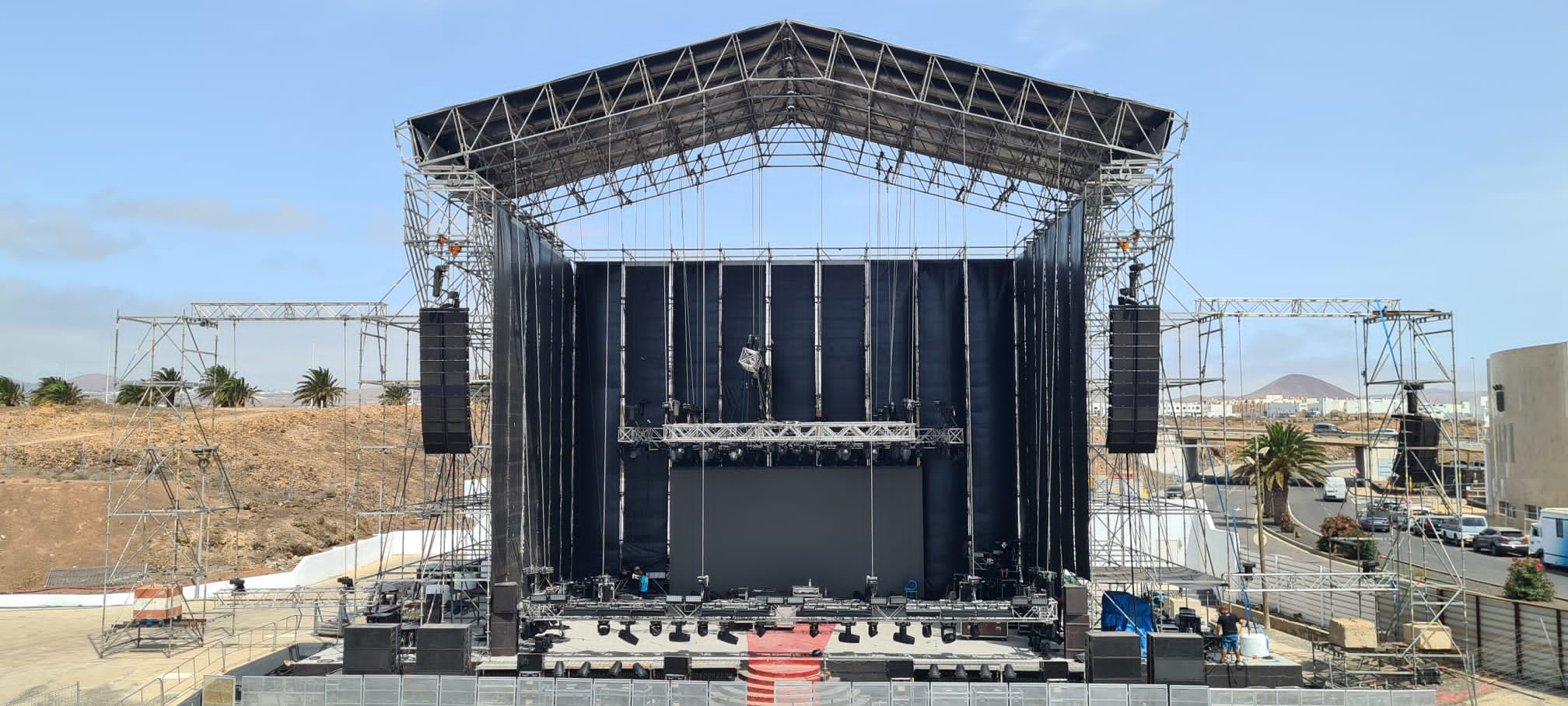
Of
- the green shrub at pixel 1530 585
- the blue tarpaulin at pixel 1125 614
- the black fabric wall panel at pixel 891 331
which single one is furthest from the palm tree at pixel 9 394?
the green shrub at pixel 1530 585

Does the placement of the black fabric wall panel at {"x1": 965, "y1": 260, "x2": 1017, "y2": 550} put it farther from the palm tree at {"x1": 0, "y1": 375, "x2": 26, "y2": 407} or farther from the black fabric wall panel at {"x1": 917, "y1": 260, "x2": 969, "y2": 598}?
the palm tree at {"x1": 0, "y1": 375, "x2": 26, "y2": 407}

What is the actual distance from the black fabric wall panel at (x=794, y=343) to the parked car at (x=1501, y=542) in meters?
21.7

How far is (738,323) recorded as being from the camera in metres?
25.6

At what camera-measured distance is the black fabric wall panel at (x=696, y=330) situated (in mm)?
25469

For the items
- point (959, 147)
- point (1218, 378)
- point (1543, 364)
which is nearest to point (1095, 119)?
point (959, 147)

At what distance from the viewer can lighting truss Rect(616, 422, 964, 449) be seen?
22.2m

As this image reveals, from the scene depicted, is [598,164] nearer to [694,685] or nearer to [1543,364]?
[694,685]

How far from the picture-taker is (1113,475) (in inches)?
866

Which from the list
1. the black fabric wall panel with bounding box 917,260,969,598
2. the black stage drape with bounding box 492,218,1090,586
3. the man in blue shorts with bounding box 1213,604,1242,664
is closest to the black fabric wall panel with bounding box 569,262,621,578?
the black stage drape with bounding box 492,218,1090,586

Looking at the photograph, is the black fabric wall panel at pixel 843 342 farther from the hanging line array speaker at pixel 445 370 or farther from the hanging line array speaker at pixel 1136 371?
the hanging line array speaker at pixel 445 370

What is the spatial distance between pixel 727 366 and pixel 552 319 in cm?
473

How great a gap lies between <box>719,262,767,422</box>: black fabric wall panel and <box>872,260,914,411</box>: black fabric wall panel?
2878 millimetres

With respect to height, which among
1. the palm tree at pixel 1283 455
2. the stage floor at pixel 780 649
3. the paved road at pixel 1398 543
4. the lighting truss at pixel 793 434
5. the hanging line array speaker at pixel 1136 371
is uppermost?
the hanging line array speaker at pixel 1136 371

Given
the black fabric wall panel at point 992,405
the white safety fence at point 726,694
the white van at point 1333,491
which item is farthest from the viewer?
the white van at point 1333,491
